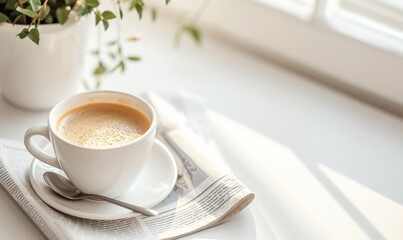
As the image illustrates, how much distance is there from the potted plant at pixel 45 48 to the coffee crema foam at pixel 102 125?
10 centimetres

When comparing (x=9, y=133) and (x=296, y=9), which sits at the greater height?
(x=296, y=9)

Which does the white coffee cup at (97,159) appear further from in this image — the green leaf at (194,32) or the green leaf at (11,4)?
the green leaf at (194,32)

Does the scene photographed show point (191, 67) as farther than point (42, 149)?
Yes

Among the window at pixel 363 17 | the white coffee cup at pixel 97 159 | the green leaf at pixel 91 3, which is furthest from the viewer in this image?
the window at pixel 363 17

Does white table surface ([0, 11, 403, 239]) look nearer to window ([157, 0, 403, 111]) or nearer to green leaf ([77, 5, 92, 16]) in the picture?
window ([157, 0, 403, 111])

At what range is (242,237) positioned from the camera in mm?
730

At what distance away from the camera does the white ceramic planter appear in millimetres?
810

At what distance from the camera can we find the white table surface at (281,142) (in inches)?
29.9

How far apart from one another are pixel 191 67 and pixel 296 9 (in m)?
0.18

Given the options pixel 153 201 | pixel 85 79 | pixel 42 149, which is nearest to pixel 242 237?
pixel 153 201

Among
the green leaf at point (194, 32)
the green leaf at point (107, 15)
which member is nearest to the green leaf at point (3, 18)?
the green leaf at point (107, 15)

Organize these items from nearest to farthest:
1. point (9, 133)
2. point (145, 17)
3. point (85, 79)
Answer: point (9, 133) < point (85, 79) < point (145, 17)

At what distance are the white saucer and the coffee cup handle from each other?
0.03 meters

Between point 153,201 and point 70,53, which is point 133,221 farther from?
point 70,53
